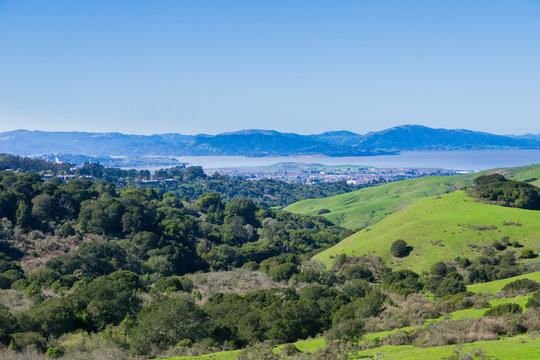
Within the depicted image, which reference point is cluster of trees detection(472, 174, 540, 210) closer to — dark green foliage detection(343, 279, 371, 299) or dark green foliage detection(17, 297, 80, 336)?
dark green foliage detection(343, 279, 371, 299)

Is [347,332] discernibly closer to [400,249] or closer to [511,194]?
[400,249]

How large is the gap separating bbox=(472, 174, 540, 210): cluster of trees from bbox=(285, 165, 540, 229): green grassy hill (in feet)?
164

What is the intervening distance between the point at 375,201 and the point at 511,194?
7992cm

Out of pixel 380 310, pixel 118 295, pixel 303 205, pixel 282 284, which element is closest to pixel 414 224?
pixel 282 284

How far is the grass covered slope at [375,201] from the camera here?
126 meters

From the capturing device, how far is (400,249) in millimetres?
52344

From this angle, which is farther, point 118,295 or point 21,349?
point 118,295

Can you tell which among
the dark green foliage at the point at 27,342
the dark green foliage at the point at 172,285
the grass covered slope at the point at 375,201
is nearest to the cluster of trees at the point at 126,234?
the dark green foliage at the point at 172,285

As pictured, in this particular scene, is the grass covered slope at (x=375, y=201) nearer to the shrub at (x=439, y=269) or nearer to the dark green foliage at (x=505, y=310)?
the shrub at (x=439, y=269)

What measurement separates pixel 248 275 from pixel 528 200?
44.9 m

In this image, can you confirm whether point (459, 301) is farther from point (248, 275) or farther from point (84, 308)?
point (248, 275)

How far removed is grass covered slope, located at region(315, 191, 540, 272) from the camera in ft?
167

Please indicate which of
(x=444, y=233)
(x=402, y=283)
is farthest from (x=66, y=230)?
(x=444, y=233)

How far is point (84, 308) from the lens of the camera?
87.5 ft
